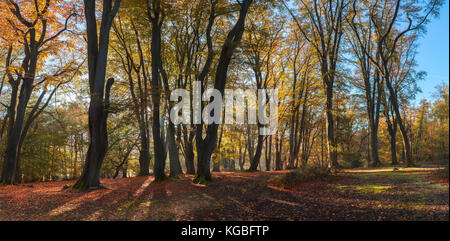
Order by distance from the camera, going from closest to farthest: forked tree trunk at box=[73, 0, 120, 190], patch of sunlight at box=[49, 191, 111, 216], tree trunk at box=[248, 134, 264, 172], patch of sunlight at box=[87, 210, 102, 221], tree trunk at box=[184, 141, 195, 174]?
patch of sunlight at box=[87, 210, 102, 221], patch of sunlight at box=[49, 191, 111, 216], forked tree trunk at box=[73, 0, 120, 190], tree trunk at box=[184, 141, 195, 174], tree trunk at box=[248, 134, 264, 172]

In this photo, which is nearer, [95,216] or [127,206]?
[95,216]

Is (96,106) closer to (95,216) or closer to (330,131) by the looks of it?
(95,216)

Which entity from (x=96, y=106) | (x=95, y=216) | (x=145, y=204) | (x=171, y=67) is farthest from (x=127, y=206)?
(x=171, y=67)

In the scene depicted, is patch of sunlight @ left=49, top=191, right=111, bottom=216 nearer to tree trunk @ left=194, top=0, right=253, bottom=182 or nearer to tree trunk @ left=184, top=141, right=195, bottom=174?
tree trunk @ left=194, top=0, right=253, bottom=182

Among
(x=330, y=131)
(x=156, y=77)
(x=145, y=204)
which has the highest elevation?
(x=156, y=77)

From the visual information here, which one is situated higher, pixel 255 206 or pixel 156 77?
pixel 156 77

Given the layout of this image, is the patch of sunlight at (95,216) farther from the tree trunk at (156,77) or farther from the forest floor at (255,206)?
the tree trunk at (156,77)

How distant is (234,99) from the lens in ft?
67.5
